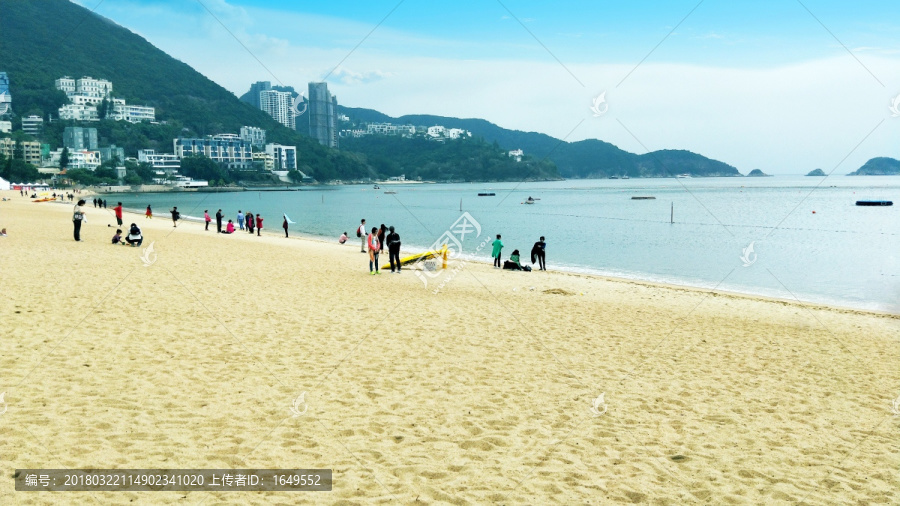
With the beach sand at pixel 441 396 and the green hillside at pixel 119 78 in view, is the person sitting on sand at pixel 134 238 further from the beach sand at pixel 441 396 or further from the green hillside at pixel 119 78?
the green hillside at pixel 119 78

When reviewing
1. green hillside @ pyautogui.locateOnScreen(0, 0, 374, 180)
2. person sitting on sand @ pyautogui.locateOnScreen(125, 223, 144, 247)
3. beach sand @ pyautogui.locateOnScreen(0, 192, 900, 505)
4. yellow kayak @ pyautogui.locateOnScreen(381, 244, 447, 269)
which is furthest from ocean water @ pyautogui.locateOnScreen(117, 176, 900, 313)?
green hillside @ pyautogui.locateOnScreen(0, 0, 374, 180)

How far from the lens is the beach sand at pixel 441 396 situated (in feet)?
15.5

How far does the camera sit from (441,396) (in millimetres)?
6656

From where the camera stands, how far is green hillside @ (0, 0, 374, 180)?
163 metres

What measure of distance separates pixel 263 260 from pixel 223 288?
267 inches

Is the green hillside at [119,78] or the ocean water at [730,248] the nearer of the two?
the ocean water at [730,248]

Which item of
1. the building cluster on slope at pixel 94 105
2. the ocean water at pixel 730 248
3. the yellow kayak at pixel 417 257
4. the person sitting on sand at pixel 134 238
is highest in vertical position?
the building cluster on slope at pixel 94 105

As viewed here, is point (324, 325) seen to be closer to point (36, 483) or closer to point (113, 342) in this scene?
point (113, 342)

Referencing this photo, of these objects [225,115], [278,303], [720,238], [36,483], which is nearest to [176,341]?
[278,303]

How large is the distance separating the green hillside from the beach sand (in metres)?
158

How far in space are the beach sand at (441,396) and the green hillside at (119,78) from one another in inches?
6215

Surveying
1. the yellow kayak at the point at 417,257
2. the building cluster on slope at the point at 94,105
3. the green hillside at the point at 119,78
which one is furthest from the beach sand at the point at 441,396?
the building cluster on slope at the point at 94,105

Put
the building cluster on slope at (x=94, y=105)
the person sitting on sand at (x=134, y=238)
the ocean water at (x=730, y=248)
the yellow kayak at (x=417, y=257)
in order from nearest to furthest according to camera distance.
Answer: the yellow kayak at (x=417, y=257) → the person sitting on sand at (x=134, y=238) → the ocean water at (x=730, y=248) → the building cluster on slope at (x=94, y=105)

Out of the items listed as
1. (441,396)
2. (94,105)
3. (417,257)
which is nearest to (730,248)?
(417,257)
